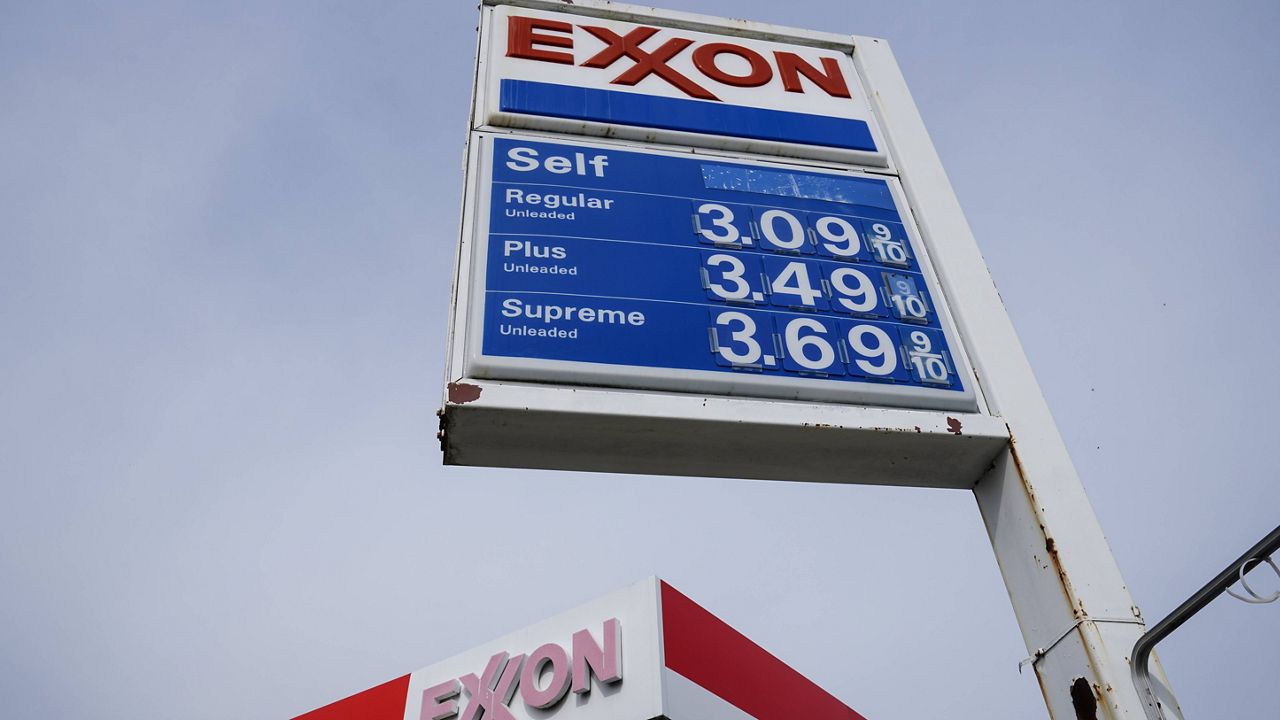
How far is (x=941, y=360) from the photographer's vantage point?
3822 millimetres

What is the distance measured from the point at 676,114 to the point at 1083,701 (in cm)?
306

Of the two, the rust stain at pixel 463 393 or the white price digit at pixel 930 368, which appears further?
the white price digit at pixel 930 368

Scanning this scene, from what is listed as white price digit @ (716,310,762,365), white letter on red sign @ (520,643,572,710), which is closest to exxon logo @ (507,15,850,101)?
white price digit @ (716,310,762,365)

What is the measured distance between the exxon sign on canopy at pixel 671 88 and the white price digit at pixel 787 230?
650 millimetres

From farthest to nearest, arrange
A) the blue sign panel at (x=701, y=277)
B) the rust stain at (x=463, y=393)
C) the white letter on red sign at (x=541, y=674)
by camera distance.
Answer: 1. the white letter on red sign at (x=541, y=674)
2. the blue sign panel at (x=701, y=277)
3. the rust stain at (x=463, y=393)

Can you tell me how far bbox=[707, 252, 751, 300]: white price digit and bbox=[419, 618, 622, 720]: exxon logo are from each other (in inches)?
180

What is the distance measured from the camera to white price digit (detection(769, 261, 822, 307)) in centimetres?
385

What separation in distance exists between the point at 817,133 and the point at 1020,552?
2333 millimetres

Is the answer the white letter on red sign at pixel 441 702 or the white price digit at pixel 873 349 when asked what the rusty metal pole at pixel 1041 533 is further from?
the white letter on red sign at pixel 441 702

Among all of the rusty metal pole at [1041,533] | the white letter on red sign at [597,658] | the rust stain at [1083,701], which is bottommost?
the rust stain at [1083,701]

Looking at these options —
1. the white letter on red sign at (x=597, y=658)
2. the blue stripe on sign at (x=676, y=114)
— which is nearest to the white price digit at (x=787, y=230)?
the blue stripe on sign at (x=676, y=114)

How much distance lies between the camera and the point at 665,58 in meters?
5.37

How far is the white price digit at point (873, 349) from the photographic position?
368 centimetres

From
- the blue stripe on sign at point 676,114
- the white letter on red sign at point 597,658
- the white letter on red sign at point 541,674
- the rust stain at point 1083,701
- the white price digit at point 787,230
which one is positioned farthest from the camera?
the white letter on red sign at point 541,674
